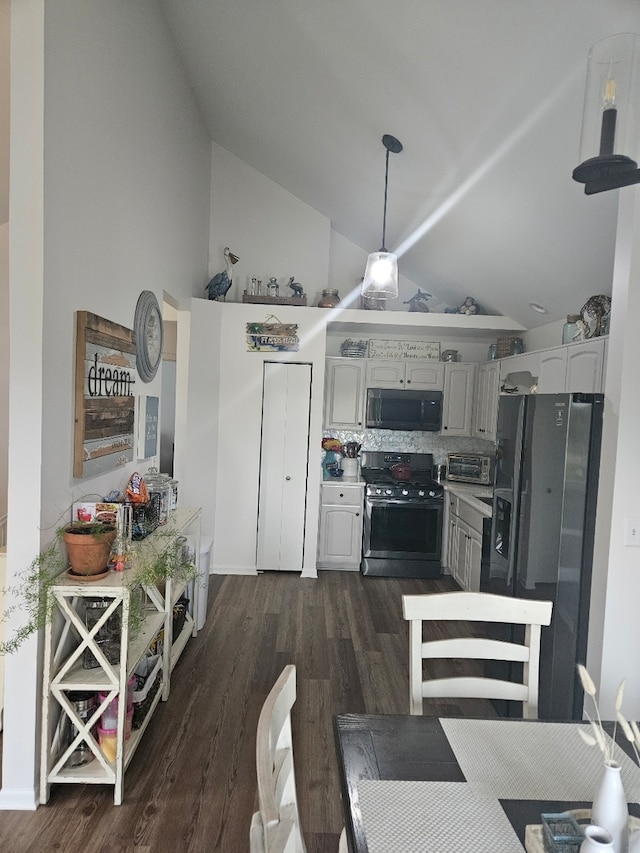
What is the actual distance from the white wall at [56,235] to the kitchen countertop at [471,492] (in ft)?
8.79

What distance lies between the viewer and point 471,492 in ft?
16.1

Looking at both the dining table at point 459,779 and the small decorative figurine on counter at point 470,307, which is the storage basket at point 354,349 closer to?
the small decorative figurine on counter at point 470,307

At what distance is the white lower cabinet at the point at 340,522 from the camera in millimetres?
5160

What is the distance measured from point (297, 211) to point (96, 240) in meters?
3.18

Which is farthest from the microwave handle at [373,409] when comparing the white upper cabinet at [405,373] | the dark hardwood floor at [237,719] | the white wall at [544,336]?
the dark hardwood floor at [237,719]

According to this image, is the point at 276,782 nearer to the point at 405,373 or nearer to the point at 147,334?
the point at 147,334

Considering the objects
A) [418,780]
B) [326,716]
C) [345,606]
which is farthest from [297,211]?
[418,780]

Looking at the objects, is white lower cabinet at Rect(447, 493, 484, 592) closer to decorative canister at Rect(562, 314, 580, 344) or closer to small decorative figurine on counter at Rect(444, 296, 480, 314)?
decorative canister at Rect(562, 314, 580, 344)

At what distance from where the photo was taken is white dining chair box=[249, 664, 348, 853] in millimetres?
881

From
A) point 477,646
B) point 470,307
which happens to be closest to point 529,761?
point 477,646

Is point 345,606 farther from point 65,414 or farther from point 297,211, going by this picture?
point 297,211

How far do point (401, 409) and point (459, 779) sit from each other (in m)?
4.26

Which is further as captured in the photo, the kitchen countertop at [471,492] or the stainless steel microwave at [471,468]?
the stainless steel microwave at [471,468]

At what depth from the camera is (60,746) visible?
2.19 metres
